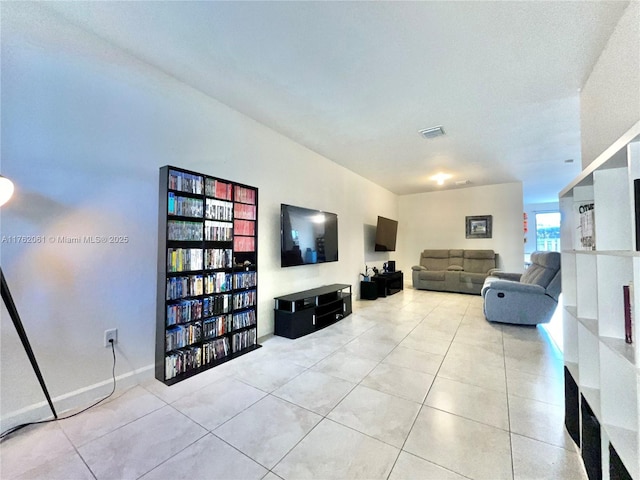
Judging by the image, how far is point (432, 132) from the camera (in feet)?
11.4

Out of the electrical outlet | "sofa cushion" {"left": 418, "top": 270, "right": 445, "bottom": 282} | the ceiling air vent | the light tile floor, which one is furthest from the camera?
"sofa cushion" {"left": 418, "top": 270, "right": 445, "bottom": 282}

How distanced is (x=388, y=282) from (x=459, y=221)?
285 centimetres

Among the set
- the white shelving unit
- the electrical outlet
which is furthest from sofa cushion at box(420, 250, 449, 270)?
the electrical outlet

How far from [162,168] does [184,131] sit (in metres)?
0.49

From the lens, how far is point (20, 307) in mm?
1670

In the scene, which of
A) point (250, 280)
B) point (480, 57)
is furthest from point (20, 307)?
point (480, 57)

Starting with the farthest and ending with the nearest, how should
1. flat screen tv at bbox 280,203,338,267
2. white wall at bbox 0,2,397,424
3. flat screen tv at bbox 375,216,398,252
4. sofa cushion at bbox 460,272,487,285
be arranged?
flat screen tv at bbox 375,216,398,252
sofa cushion at bbox 460,272,487,285
flat screen tv at bbox 280,203,338,267
white wall at bbox 0,2,397,424

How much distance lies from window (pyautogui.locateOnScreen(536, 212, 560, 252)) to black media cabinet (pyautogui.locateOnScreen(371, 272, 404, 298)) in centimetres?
703

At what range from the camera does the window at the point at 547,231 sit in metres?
9.53

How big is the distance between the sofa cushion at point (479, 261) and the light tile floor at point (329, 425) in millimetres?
3979

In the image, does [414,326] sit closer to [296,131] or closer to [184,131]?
[296,131]

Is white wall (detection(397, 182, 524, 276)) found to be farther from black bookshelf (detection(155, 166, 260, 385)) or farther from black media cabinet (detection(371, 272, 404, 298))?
black bookshelf (detection(155, 166, 260, 385))

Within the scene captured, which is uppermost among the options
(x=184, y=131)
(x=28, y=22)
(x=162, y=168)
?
(x=28, y=22)

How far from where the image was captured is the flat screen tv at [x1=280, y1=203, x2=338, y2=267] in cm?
348
